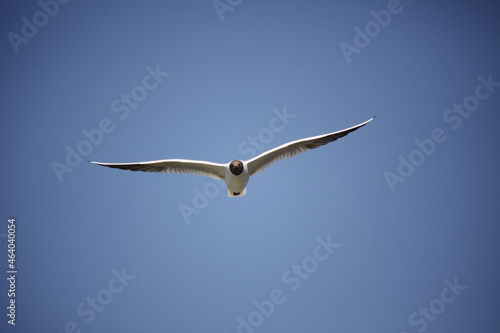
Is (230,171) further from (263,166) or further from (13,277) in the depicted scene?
(13,277)

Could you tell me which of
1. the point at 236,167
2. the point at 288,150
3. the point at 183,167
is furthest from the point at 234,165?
the point at 183,167

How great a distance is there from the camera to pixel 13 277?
18.6 metres

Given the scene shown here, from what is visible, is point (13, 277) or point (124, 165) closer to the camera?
point (124, 165)

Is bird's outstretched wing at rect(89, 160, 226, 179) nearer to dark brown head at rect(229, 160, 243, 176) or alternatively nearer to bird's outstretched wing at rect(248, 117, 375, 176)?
dark brown head at rect(229, 160, 243, 176)

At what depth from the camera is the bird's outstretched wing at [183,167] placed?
14923 millimetres

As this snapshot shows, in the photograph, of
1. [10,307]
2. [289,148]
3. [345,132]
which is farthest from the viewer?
[10,307]

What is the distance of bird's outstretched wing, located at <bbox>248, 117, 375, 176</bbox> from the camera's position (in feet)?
46.6

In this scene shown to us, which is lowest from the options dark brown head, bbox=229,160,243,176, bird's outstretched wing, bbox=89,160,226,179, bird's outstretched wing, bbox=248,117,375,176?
bird's outstretched wing, bbox=248,117,375,176

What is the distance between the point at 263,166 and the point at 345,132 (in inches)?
102

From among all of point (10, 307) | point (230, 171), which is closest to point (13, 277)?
point (10, 307)

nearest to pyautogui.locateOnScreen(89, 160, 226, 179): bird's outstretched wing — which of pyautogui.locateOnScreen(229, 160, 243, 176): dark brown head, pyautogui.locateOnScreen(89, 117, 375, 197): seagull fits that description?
pyautogui.locateOnScreen(89, 117, 375, 197): seagull

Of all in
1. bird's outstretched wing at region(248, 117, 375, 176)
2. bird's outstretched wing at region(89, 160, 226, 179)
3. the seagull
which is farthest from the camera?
bird's outstretched wing at region(89, 160, 226, 179)

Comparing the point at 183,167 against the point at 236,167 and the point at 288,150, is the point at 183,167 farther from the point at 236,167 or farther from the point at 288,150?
the point at 288,150

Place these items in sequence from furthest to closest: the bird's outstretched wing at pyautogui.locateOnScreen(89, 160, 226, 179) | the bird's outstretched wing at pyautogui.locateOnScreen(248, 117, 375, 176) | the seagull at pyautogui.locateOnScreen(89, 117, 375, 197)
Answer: the bird's outstretched wing at pyautogui.locateOnScreen(89, 160, 226, 179), the seagull at pyautogui.locateOnScreen(89, 117, 375, 197), the bird's outstretched wing at pyautogui.locateOnScreen(248, 117, 375, 176)
